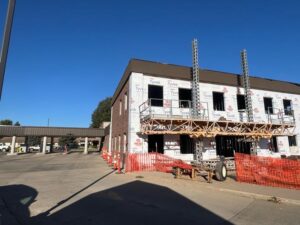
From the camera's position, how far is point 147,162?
15.6 metres

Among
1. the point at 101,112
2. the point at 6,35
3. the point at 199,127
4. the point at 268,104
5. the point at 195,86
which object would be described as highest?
the point at 101,112

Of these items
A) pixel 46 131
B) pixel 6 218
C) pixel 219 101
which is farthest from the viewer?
pixel 46 131

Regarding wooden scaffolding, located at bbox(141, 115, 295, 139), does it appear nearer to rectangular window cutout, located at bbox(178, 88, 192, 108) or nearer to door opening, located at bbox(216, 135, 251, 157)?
door opening, located at bbox(216, 135, 251, 157)

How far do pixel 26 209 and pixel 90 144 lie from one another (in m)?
94.6

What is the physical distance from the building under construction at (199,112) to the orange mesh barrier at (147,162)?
138 cm

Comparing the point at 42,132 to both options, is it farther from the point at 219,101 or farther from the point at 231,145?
the point at 231,145

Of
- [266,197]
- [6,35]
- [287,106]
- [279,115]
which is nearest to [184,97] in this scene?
[279,115]

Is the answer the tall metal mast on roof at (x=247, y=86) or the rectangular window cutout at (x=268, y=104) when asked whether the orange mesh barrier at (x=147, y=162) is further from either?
the rectangular window cutout at (x=268, y=104)

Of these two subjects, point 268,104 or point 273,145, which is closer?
point 273,145

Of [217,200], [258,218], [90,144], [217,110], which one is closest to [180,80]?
[217,110]

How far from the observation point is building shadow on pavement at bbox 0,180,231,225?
19.6 feet

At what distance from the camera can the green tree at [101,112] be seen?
232 ft

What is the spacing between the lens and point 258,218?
6309 millimetres

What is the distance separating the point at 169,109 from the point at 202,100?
135 inches
